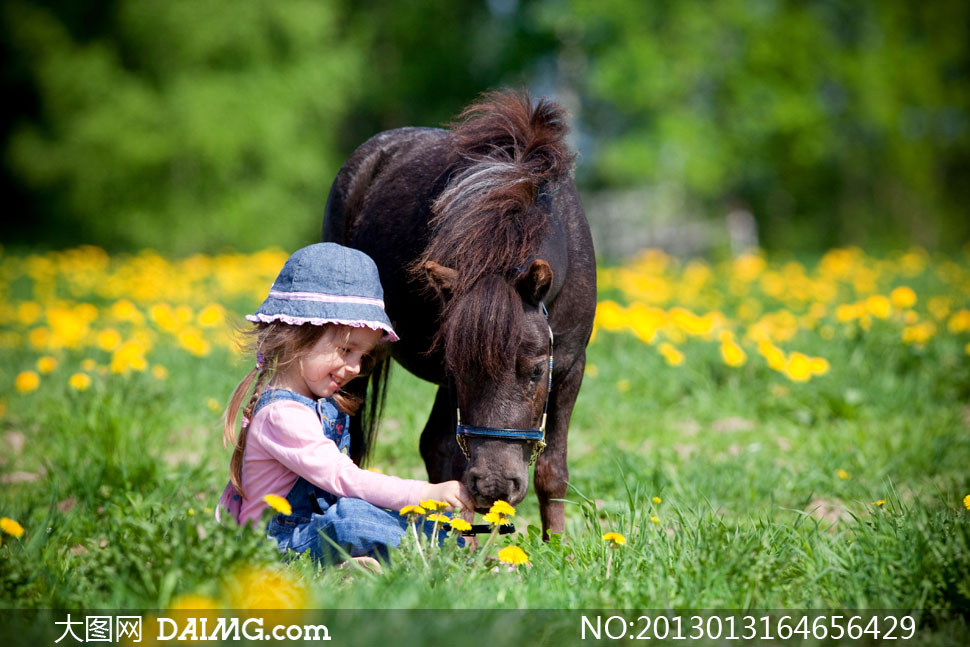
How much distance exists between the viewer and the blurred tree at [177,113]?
17250 millimetres

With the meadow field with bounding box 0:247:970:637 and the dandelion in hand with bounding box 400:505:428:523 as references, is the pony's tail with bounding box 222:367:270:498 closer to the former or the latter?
the meadow field with bounding box 0:247:970:637

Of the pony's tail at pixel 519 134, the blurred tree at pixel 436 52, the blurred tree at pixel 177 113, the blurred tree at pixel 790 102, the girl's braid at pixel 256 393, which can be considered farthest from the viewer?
the blurred tree at pixel 436 52

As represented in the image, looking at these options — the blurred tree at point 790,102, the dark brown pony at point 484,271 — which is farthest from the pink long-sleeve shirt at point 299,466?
the blurred tree at point 790,102

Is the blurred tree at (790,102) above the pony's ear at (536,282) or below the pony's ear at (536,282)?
above

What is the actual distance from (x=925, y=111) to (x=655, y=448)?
991 inches

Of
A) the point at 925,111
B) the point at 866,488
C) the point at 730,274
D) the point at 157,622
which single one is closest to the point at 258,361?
the point at 157,622

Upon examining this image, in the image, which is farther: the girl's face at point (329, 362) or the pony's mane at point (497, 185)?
the girl's face at point (329, 362)

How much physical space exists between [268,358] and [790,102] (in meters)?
21.0

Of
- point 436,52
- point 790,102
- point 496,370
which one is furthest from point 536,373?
point 436,52

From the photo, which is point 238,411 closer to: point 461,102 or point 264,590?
point 264,590

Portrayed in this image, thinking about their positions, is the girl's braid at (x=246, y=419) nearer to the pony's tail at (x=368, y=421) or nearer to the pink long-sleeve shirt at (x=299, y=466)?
the pink long-sleeve shirt at (x=299, y=466)

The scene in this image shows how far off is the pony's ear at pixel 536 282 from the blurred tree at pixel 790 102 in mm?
16571

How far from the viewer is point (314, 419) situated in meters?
2.85

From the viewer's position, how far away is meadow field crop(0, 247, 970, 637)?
2.29 metres
